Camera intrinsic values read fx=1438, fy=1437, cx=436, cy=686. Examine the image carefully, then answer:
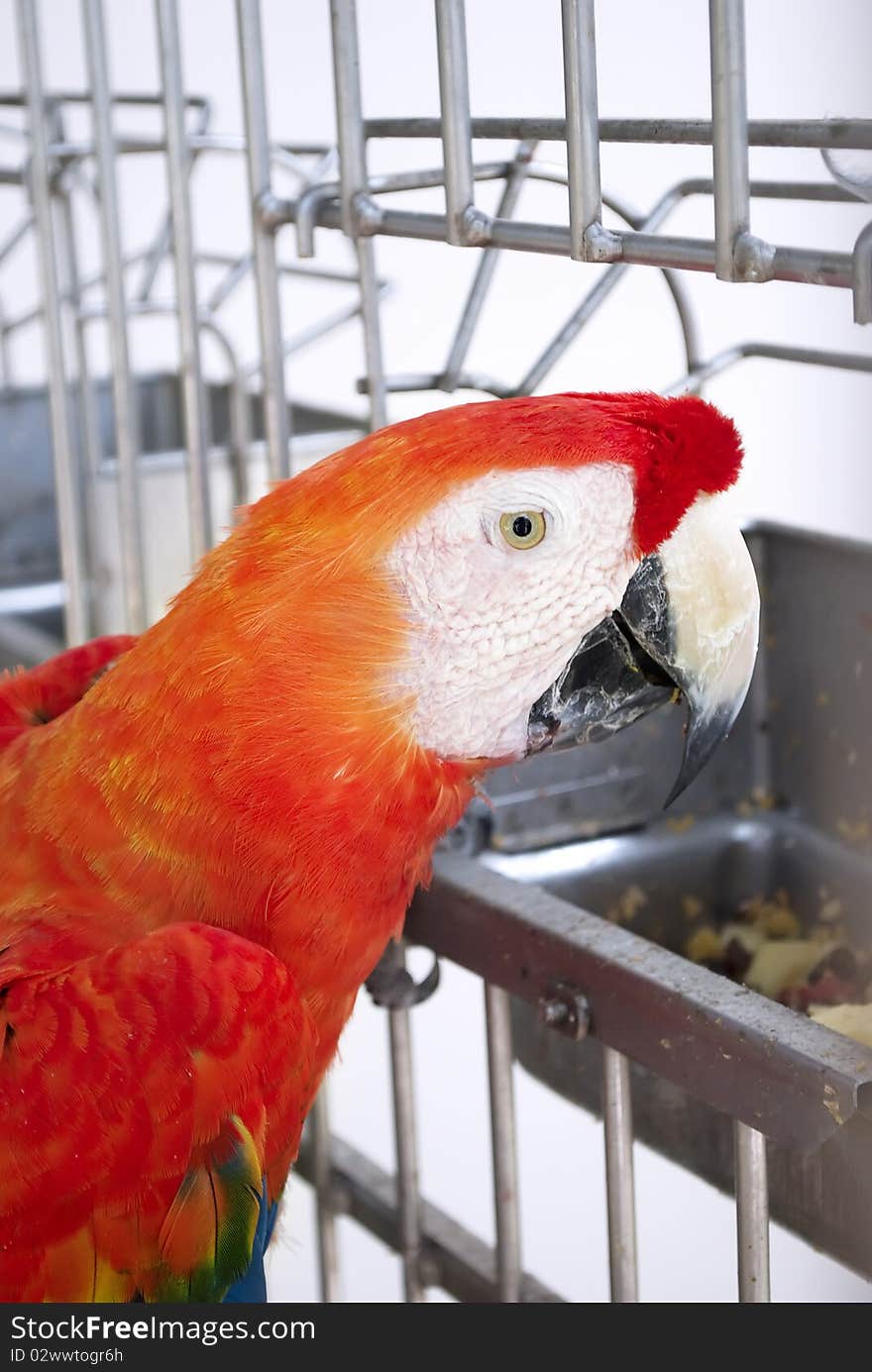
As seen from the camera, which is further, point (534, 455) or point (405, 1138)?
point (405, 1138)

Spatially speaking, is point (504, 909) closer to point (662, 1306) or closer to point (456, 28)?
point (662, 1306)

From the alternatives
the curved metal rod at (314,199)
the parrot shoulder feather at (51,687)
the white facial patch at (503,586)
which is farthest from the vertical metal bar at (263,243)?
the white facial patch at (503,586)

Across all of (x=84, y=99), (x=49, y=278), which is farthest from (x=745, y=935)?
(x=84, y=99)

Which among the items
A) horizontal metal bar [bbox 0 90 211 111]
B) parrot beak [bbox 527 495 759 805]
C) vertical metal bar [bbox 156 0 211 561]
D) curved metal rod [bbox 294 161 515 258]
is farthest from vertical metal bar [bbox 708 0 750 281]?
horizontal metal bar [bbox 0 90 211 111]

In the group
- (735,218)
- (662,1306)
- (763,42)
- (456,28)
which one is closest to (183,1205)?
(662,1306)

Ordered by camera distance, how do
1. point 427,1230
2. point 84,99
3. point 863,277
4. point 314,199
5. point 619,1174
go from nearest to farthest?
point 863,277 → point 619,1174 → point 314,199 → point 427,1230 → point 84,99

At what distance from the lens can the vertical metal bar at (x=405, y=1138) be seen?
954mm

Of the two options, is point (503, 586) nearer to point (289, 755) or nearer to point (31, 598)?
point (289, 755)

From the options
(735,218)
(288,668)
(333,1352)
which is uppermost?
(735,218)

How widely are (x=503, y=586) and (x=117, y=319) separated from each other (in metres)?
0.56

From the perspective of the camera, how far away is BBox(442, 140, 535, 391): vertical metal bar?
875 millimetres

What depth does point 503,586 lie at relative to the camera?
0.65 meters

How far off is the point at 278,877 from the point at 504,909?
0.18 meters

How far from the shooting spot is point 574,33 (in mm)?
662
